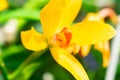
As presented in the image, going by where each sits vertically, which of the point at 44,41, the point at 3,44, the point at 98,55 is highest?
the point at 44,41

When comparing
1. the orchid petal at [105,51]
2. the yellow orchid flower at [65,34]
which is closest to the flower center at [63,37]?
the yellow orchid flower at [65,34]

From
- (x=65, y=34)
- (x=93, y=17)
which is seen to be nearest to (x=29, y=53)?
(x=93, y=17)

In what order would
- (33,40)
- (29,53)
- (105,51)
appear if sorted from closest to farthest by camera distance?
(33,40)
(105,51)
(29,53)

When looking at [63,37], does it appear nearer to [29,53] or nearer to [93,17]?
[93,17]

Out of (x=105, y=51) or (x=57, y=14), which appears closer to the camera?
(x=57, y=14)

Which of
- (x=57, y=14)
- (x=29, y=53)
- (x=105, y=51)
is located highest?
(x=57, y=14)

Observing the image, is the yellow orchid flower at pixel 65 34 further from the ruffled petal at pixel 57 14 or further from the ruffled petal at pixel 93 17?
the ruffled petal at pixel 93 17

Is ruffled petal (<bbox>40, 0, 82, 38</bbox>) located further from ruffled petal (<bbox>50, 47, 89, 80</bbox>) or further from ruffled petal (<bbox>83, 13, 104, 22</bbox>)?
ruffled petal (<bbox>83, 13, 104, 22</bbox>)

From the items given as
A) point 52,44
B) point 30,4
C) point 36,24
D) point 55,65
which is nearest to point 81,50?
point 52,44

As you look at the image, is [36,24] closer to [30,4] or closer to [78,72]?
[30,4]
